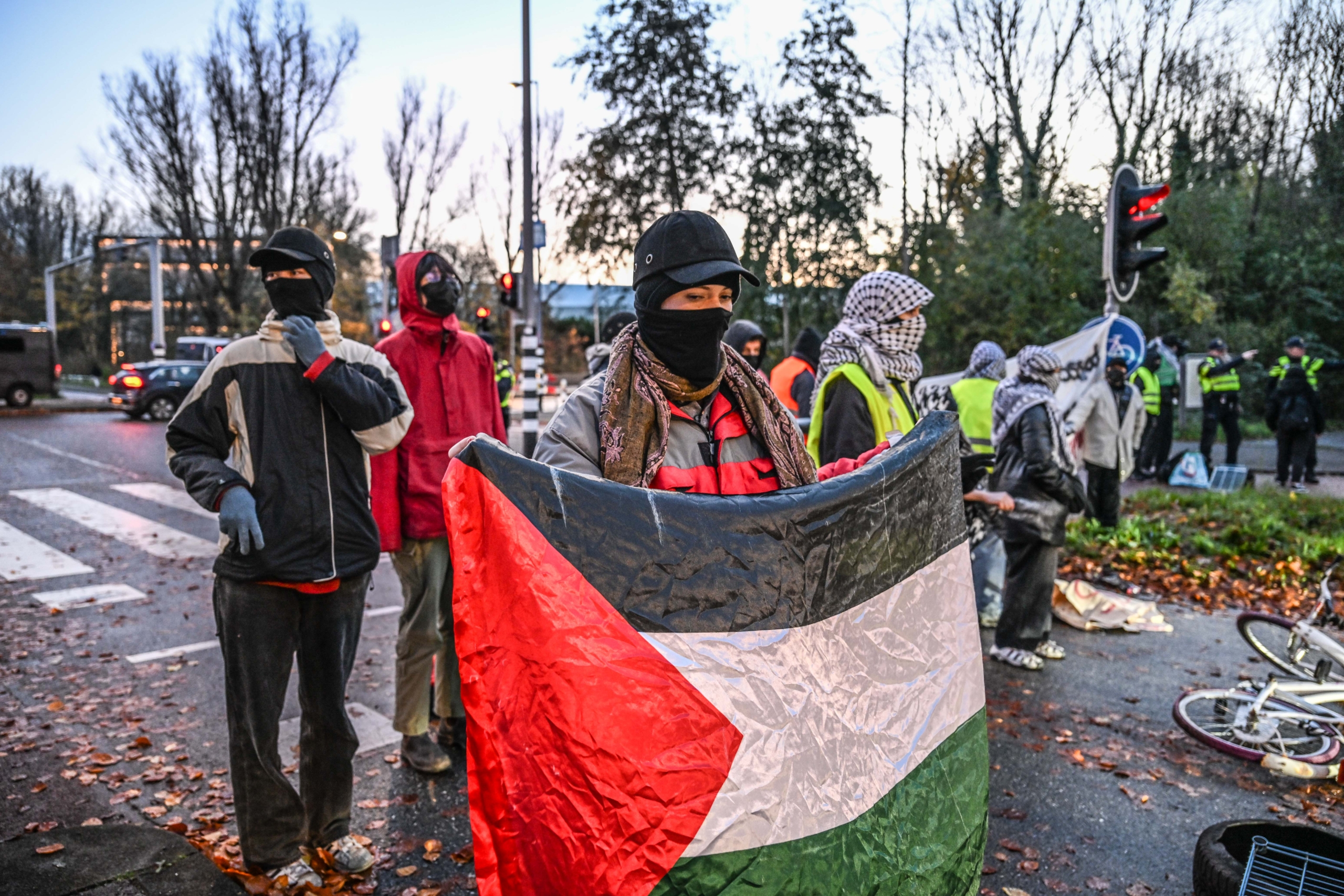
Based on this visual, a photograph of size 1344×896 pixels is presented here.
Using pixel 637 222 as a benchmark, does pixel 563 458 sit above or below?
below

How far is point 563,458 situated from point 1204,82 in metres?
31.2

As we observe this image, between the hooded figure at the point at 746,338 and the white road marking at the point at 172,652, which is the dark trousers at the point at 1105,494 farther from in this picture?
the white road marking at the point at 172,652

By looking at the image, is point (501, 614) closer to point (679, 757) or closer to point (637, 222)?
point (679, 757)

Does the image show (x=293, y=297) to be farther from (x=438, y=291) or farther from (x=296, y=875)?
(x=296, y=875)

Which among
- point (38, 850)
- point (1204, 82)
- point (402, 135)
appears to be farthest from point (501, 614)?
point (402, 135)

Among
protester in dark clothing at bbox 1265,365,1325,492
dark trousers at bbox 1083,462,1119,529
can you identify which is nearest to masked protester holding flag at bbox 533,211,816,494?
dark trousers at bbox 1083,462,1119,529

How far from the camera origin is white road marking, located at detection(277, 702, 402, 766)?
15.2ft

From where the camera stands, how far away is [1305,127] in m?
27.3

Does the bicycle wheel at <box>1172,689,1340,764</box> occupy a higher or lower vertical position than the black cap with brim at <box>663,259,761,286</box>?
lower

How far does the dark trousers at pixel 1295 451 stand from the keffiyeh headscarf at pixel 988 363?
28.6ft

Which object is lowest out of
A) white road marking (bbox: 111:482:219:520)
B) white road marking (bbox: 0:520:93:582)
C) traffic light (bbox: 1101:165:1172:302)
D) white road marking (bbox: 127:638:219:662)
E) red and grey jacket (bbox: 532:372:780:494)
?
white road marking (bbox: 127:638:219:662)

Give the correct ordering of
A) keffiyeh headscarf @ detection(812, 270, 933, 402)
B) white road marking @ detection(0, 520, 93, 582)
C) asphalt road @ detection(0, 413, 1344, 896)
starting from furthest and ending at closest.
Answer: white road marking @ detection(0, 520, 93, 582) → keffiyeh headscarf @ detection(812, 270, 933, 402) → asphalt road @ detection(0, 413, 1344, 896)

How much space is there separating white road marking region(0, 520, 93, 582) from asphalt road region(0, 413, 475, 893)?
0.10 ft

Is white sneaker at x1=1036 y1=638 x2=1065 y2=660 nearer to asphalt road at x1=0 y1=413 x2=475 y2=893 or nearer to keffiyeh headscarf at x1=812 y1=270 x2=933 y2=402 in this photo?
keffiyeh headscarf at x1=812 y1=270 x2=933 y2=402
